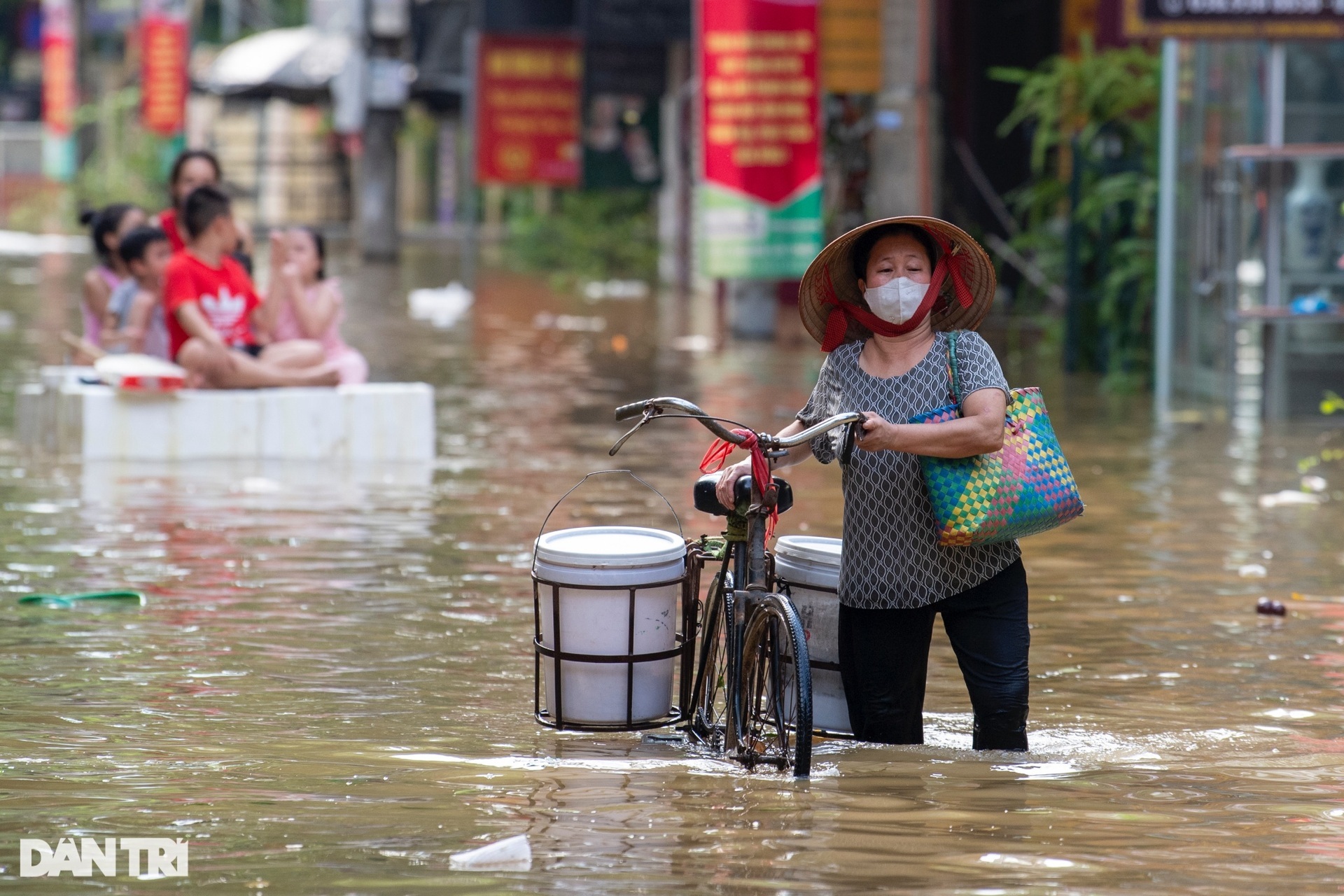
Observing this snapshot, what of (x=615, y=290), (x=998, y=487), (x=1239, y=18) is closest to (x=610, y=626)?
(x=998, y=487)

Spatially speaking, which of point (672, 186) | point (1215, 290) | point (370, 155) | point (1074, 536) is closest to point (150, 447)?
point (1074, 536)

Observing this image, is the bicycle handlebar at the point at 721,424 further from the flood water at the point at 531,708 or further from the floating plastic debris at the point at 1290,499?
the floating plastic debris at the point at 1290,499

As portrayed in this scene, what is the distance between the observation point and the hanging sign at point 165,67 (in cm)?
4481

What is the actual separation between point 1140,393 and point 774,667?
10884 mm

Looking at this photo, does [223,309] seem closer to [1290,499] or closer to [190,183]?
[190,183]

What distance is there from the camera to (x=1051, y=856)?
16.0 ft

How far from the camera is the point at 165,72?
148 ft

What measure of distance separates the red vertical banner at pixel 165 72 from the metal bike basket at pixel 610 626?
134 feet

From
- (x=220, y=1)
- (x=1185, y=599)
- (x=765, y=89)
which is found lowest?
(x=1185, y=599)

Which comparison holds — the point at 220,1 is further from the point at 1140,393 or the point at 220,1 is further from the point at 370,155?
the point at 1140,393

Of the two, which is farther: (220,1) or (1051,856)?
(220,1)

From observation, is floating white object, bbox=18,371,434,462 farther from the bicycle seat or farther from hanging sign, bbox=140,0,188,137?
hanging sign, bbox=140,0,188,137

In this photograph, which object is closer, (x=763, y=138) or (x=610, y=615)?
(x=610, y=615)

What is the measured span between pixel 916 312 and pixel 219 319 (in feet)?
22.8
